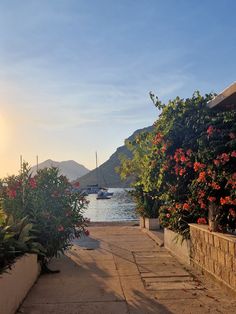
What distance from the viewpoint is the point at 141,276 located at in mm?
9297

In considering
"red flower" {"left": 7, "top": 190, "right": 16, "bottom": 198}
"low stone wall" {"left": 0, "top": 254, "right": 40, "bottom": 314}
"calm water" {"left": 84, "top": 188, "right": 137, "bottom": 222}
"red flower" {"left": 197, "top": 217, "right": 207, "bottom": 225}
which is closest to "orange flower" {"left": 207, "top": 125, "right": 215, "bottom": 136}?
"red flower" {"left": 197, "top": 217, "right": 207, "bottom": 225}

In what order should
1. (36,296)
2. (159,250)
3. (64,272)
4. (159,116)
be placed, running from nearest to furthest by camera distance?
1. (36,296)
2. (64,272)
3. (159,116)
4. (159,250)

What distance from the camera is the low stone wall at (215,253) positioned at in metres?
7.46

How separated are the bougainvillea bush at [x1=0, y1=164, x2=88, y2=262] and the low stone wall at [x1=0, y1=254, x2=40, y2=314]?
96 cm

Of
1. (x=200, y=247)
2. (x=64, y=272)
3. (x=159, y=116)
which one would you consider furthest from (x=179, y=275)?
(x=159, y=116)

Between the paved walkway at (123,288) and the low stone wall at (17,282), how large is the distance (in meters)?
0.18

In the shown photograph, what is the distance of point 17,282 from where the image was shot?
6.94 meters

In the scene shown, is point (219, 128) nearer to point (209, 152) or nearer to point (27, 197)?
point (209, 152)

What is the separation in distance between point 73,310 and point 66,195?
12.4 ft

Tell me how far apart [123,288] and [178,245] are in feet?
12.4

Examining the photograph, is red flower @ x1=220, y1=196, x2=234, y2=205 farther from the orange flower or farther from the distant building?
the distant building

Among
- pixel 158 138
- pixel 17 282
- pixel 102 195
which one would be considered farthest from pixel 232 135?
pixel 102 195

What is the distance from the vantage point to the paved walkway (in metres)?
6.91

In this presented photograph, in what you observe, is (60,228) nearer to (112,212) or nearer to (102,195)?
(112,212)
